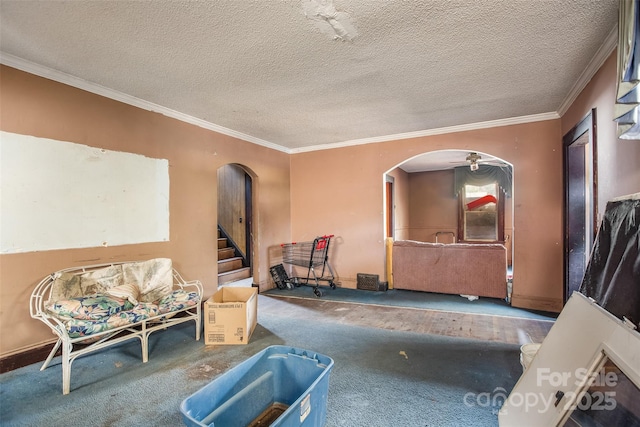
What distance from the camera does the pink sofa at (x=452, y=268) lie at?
430 centimetres

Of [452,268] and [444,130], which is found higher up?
[444,130]

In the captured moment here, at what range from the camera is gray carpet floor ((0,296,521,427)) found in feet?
6.07

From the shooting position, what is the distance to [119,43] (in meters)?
2.16

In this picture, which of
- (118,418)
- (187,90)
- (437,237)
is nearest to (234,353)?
(118,418)

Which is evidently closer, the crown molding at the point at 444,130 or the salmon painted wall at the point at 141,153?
the salmon painted wall at the point at 141,153

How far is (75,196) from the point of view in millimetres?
2748

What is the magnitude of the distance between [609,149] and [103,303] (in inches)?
164

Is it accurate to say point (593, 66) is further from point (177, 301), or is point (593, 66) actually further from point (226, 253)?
point (226, 253)

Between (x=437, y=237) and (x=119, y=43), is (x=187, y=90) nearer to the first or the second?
(x=119, y=43)

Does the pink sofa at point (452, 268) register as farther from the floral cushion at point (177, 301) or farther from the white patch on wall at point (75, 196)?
the white patch on wall at point (75, 196)

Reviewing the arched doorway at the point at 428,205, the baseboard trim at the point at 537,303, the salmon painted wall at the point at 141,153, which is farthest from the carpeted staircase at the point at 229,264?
the baseboard trim at the point at 537,303

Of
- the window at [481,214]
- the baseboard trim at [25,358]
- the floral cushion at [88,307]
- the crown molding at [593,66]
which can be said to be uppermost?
the crown molding at [593,66]

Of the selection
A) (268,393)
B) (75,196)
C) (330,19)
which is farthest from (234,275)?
(330,19)

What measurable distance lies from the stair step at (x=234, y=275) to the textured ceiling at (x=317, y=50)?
287cm
